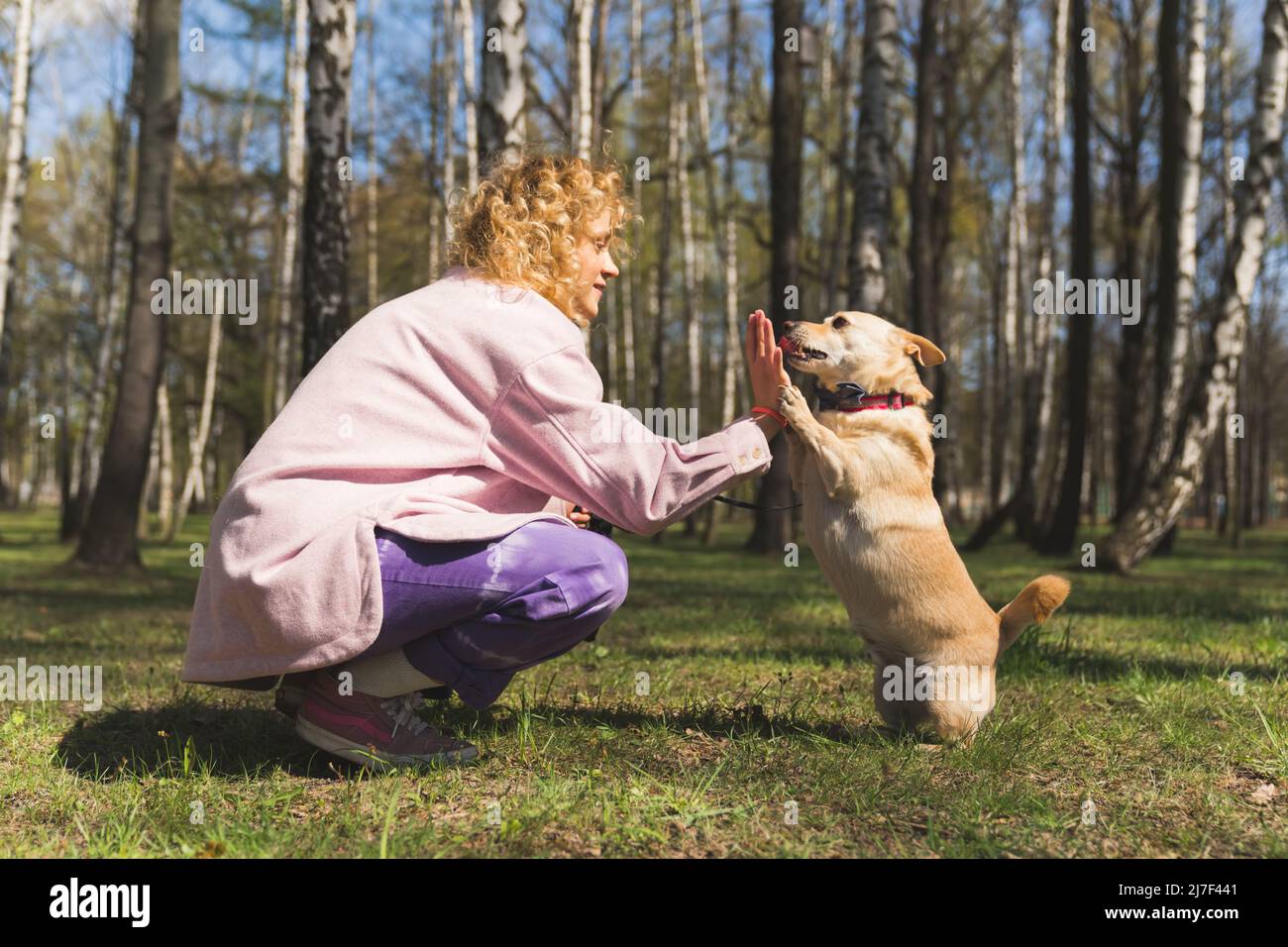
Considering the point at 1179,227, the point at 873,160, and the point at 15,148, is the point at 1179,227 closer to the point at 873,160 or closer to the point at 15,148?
the point at 873,160

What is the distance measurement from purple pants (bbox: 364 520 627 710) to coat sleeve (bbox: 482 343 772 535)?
19 centimetres

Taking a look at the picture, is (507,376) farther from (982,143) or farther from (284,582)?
(982,143)

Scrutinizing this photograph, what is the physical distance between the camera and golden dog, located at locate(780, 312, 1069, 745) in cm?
342

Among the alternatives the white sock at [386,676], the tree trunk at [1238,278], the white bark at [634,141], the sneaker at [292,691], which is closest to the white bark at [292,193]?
the white bark at [634,141]

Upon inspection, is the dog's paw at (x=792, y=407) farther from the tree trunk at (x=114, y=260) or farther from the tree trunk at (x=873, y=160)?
the tree trunk at (x=114, y=260)

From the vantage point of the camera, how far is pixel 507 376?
9.92 feet

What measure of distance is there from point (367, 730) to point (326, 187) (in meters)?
5.29

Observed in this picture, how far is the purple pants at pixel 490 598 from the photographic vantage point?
2938mm

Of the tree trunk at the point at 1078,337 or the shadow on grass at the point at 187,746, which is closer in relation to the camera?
the shadow on grass at the point at 187,746

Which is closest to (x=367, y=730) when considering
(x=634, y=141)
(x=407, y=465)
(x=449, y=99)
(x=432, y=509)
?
(x=432, y=509)

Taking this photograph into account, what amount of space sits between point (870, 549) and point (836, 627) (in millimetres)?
3303

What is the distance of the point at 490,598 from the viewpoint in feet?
9.75

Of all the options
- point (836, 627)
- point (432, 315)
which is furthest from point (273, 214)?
point (432, 315)

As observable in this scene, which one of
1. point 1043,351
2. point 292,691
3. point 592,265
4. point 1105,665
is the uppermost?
point 1043,351
